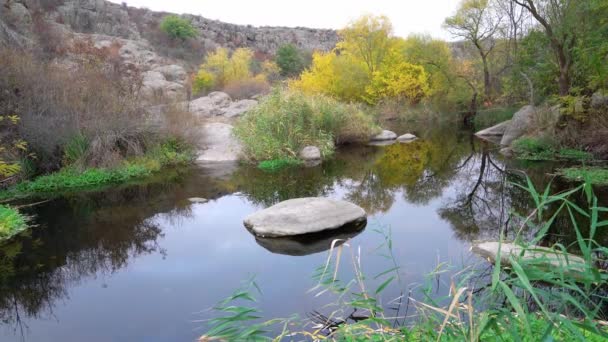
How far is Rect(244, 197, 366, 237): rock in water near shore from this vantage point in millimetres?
6671

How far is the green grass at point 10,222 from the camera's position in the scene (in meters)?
6.81

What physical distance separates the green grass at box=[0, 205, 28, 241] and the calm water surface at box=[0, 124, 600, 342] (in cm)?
24

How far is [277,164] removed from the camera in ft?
40.3

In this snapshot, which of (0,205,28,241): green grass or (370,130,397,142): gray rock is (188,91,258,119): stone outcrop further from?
(0,205,28,241): green grass

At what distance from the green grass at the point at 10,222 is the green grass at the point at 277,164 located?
607cm

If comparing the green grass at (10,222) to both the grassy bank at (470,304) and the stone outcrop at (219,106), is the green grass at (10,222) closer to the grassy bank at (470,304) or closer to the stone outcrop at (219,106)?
the grassy bank at (470,304)

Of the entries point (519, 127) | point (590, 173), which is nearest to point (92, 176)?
point (590, 173)

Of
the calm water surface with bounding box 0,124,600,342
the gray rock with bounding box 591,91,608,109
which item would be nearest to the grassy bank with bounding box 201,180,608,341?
the calm water surface with bounding box 0,124,600,342

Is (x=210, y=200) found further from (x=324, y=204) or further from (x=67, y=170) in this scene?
(x=67, y=170)

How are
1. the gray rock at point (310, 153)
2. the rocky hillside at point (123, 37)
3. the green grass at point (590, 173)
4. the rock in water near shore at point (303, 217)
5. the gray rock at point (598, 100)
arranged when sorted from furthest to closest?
the rocky hillside at point (123, 37)
the gray rock at point (310, 153)
the gray rock at point (598, 100)
the green grass at point (590, 173)
the rock in water near shore at point (303, 217)

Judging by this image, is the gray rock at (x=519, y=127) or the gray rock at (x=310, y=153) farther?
the gray rock at (x=519, y=127)

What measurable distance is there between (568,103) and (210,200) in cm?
1047

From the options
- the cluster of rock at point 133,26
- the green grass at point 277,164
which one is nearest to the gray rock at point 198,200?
the green grass at point 277,164

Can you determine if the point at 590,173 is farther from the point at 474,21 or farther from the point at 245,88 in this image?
the point at 245,88
